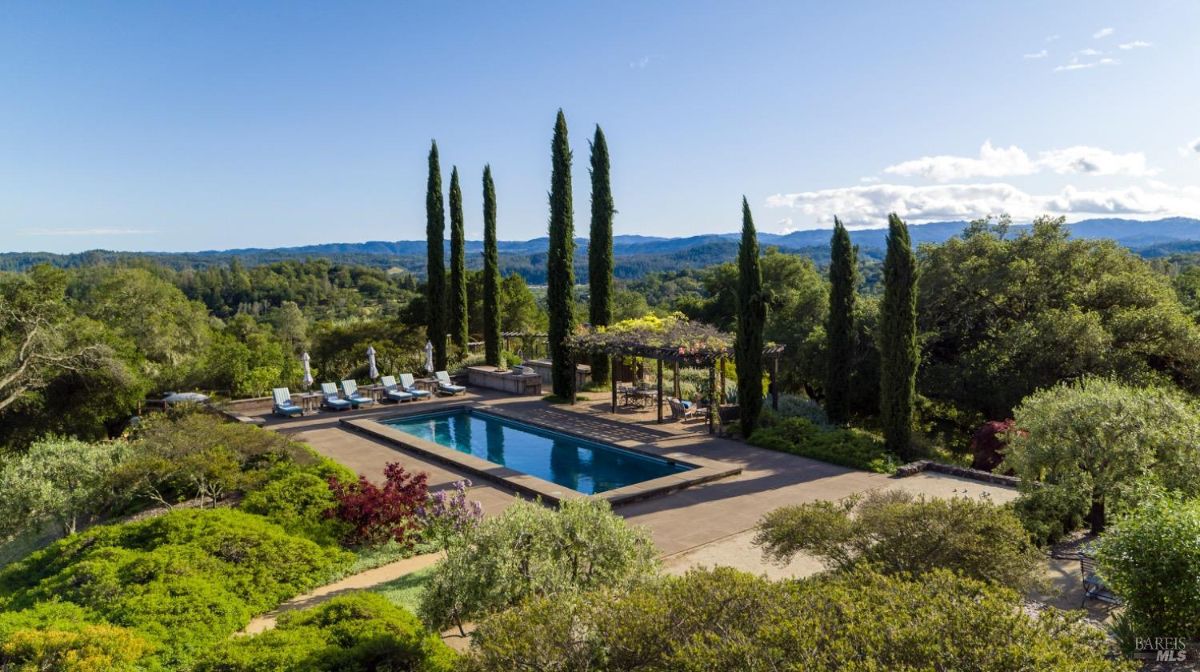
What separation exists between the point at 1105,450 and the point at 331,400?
17559mm

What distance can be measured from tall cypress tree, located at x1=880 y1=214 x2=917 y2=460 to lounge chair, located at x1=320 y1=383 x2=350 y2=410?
14.2 meters

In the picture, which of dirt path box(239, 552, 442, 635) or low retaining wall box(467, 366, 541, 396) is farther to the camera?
low retaining wall box(467, 366, 541, 396)

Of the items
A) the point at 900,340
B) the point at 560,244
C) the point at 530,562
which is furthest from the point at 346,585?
the point at 560,244

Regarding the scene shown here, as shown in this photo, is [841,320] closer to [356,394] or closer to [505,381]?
[505,381]

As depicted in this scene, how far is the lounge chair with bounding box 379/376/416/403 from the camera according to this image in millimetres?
20109

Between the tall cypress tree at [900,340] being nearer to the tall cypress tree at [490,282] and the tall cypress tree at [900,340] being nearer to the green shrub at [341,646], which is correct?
the green shrub at [341,646]

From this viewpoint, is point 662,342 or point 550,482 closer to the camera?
point 550,482

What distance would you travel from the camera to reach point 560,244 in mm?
20453

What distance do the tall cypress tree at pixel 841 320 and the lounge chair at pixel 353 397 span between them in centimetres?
1284

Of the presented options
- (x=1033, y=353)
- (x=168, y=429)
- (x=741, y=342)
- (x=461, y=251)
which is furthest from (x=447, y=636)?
(x=461, y=251)

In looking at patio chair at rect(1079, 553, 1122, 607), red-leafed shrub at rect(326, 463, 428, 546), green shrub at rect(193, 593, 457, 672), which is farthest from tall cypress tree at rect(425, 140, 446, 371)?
patio chair at rect(1079, 553, 1122, 607)

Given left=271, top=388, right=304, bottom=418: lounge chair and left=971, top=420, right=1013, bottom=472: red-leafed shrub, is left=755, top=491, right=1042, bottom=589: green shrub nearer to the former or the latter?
left=971, top=420, right=1013, bottom=472: red-leafed shrub

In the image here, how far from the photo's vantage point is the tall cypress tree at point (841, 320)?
51.4ft

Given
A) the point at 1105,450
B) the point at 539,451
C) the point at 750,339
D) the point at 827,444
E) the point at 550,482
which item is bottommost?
the point at 539,451
